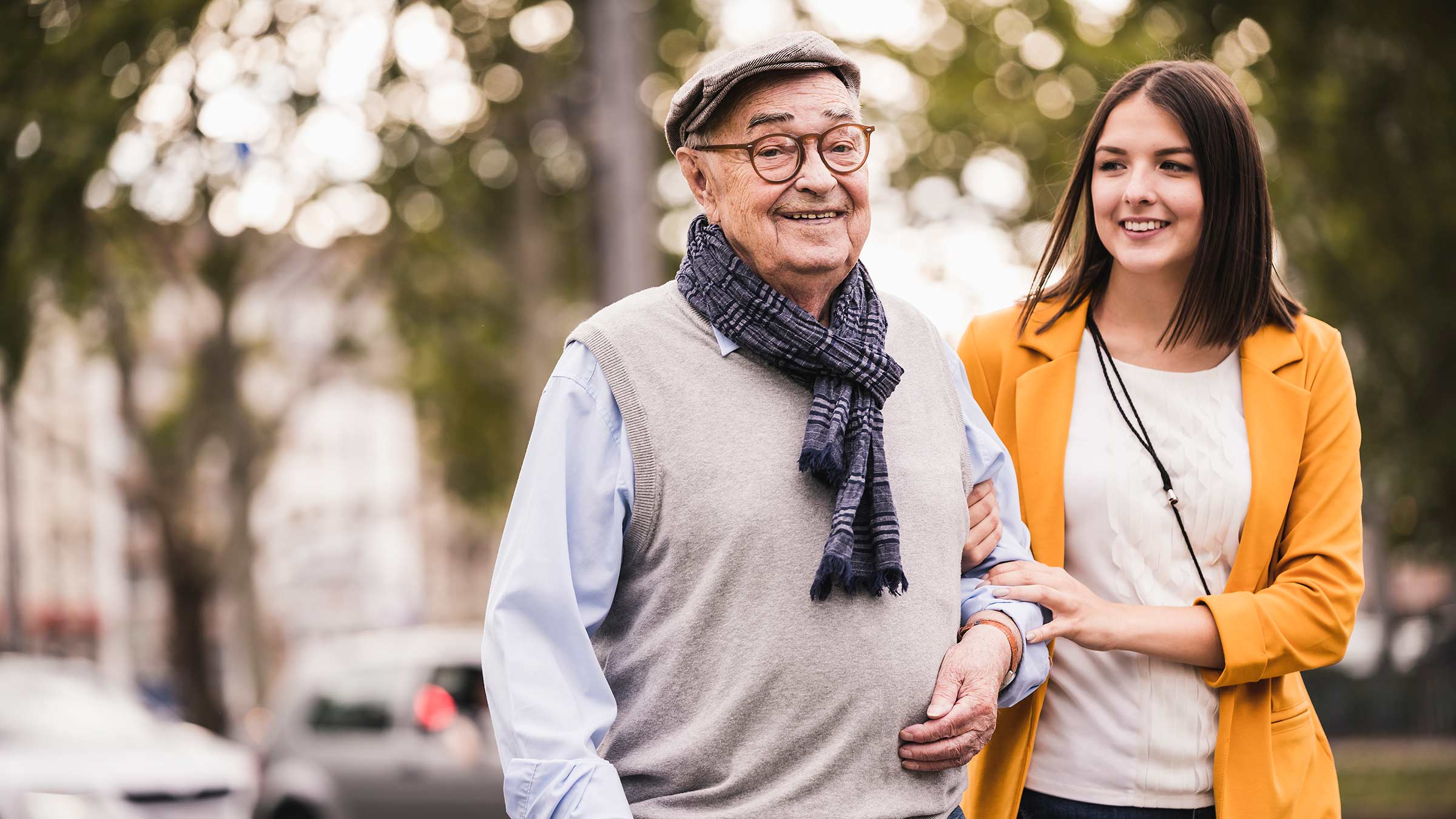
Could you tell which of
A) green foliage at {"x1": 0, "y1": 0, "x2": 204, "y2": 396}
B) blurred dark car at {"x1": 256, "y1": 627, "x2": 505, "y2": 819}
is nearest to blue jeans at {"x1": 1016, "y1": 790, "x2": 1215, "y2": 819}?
green foliage at {"x1": 0, "y1": 0, "x2": 204, "y2": 396}

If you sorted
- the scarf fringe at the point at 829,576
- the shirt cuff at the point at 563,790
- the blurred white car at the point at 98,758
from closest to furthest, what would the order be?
the shirt cuff at the point at 563,790, the scarf fringe at the point at 829,576, the blurred white car at the point at 98,758

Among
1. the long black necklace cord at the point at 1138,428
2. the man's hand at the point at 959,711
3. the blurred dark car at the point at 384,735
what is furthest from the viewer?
the blurred dark car at the point at 384,735

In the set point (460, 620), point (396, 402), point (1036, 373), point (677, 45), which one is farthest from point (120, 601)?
point (1036, 373)

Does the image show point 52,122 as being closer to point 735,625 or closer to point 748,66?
point 748,66

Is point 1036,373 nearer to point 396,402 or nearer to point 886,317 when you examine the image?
point 886,317

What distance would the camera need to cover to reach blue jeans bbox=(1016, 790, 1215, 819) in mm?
2750

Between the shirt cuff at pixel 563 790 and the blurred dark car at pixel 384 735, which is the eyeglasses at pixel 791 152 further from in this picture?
the blurred dark car at pixel 384 735

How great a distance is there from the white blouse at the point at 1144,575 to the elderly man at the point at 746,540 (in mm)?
455

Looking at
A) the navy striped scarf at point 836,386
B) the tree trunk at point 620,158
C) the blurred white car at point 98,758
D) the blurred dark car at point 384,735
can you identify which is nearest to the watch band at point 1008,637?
the navy striped scarf at point 836,386

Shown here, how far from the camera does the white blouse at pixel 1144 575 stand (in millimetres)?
2762

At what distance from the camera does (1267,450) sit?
110 inches

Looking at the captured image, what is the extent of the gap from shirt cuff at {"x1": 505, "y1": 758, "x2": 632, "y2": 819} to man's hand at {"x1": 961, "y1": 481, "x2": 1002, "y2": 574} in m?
0.77

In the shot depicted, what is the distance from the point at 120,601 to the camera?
5150 cm

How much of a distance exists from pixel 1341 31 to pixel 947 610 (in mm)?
7512
